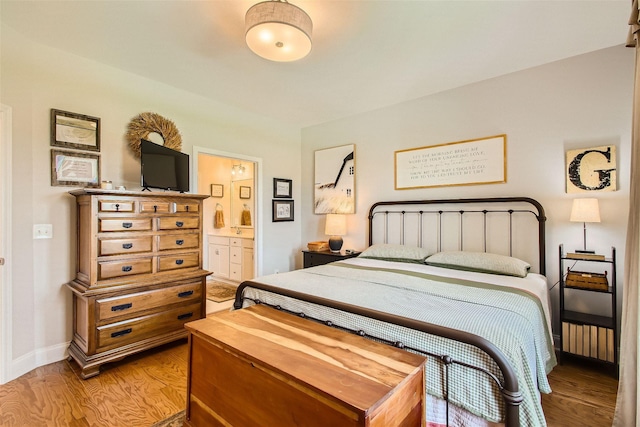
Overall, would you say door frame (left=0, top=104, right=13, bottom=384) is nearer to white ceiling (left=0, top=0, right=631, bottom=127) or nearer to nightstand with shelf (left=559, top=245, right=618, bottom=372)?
white ceiling (left=0, top=0, right=631, bottom=127)

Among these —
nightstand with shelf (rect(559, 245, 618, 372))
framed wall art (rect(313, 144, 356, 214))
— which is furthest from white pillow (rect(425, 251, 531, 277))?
framed wall art (rect(313, 144, 356, 214))

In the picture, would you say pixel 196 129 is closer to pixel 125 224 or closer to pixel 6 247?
pixel 125 224

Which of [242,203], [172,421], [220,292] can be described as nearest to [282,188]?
[242,203]

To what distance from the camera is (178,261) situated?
9.32ft

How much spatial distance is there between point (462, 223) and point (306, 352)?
2624 mm

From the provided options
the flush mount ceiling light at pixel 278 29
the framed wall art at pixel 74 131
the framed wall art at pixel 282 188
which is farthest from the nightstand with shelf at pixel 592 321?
the framed wall art at pixel 74 131

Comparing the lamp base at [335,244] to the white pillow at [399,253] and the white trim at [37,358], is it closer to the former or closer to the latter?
the white pillow at [399,253]

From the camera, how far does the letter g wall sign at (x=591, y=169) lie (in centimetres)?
248

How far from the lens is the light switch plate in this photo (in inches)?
95.6

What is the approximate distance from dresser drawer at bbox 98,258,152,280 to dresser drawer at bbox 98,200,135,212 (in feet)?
1.40

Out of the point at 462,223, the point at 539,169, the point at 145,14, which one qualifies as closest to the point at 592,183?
the point at 539,169

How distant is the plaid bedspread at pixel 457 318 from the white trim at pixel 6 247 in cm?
184

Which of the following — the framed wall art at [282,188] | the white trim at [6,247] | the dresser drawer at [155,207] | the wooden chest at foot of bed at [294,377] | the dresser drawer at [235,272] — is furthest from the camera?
the dresser drawer at [235,272]

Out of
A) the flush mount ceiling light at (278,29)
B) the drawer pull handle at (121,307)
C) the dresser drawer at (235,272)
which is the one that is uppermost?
the flush mount ceiling light at (278,29)
